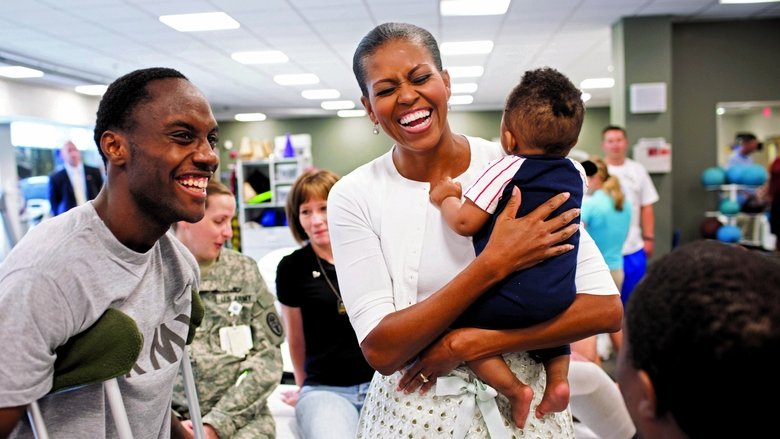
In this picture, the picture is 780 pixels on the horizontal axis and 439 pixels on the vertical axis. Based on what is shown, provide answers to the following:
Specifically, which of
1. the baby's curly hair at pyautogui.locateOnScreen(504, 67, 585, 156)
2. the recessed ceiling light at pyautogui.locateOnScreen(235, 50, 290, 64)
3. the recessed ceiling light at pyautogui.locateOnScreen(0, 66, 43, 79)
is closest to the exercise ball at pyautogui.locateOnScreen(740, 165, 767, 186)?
the recessed ceiling light at pyautogui.locateOnScreen(235, 50, 290, 64)

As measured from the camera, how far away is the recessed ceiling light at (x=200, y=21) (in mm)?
6941

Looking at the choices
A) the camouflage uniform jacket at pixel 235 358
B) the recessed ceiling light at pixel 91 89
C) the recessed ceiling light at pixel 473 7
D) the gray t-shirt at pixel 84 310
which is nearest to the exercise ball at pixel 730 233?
the recessed ceiling light at pixel 473 7

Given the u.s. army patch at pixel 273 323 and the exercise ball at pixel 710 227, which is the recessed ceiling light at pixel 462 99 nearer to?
the exercise ball at pixel 710 227

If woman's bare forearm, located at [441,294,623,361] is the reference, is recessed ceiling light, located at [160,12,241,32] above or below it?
above

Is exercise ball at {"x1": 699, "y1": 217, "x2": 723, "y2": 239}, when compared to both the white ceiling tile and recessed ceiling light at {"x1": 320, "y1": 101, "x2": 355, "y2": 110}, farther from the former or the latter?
recessed ceiling light at {"x1": 320, "y1": 101, "x2": 355, "y2": 110}

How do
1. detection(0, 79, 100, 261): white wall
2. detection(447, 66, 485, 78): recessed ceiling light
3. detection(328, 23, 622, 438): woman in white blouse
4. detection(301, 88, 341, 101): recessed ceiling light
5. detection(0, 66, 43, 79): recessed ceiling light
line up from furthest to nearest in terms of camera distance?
detection(301, 88, 341, 101): recessed ceiling light, detection(447, 66, 485, 78): recessed ceiling light, detection(0, 79, 100, 261): white wall, detection(0, 66, 43, 79): recessed ceiling light, detection(328, 23, 622, 438): woman in white blouse

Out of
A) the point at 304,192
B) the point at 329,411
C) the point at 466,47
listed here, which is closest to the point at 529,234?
the point at 329,411

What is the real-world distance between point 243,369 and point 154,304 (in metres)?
1.29

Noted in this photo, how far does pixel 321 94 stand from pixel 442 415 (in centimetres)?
1287

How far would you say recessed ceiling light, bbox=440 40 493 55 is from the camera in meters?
8.80

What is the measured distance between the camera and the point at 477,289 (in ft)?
3.79

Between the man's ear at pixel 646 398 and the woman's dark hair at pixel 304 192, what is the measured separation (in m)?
2.34

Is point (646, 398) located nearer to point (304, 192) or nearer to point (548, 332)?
point (548, 332)

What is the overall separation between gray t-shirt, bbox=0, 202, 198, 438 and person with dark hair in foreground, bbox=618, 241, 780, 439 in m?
0.95
